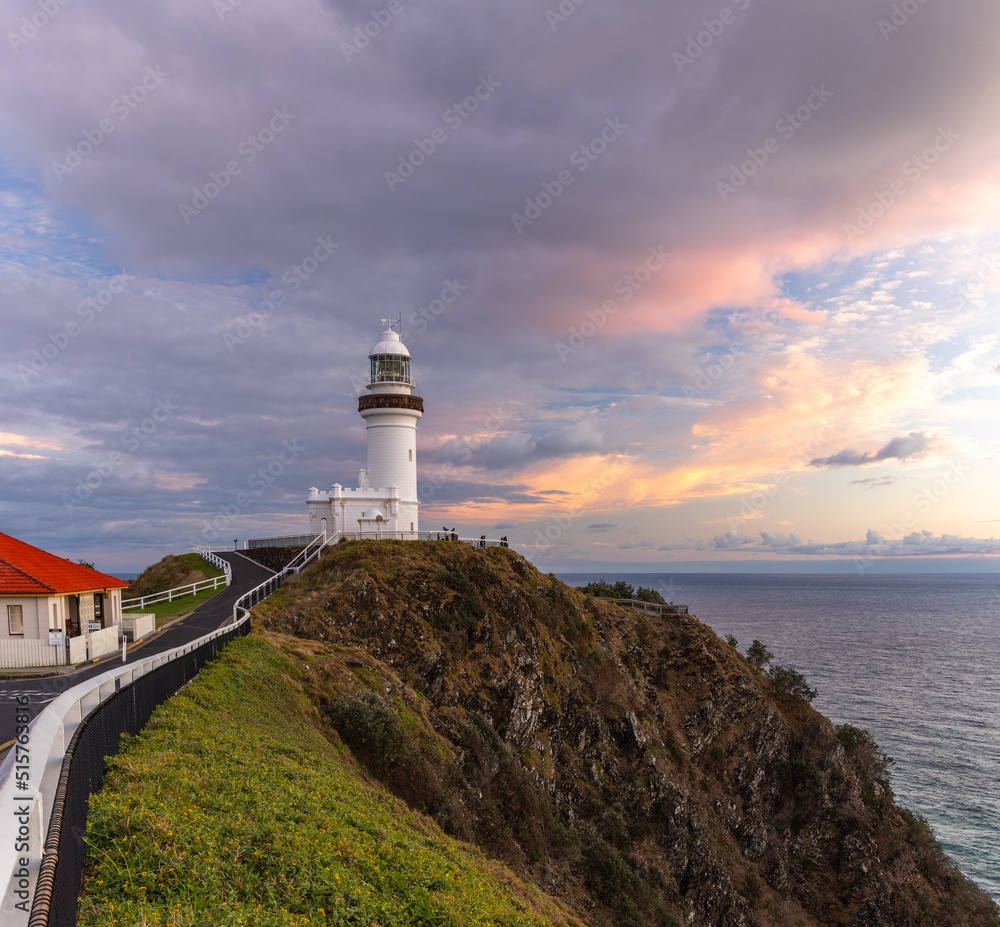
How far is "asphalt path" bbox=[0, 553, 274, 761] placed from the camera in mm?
13977

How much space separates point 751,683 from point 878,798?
410 inches

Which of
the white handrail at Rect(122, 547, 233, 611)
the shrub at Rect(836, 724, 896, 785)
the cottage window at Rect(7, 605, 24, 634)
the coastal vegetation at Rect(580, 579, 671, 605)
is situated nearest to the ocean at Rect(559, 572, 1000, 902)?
the shrub at Rect(836, 724, 896, 785)

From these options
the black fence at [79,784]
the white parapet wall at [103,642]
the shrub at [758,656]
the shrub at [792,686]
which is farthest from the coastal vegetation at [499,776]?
the white parapet wall at [103,642]

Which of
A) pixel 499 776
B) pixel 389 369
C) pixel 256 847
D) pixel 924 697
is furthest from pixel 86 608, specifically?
pixel 924 697

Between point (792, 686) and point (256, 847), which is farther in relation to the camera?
point (792, 686)

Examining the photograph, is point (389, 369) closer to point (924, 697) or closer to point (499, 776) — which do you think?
point (499, 776)

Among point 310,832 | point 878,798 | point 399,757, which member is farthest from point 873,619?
point 310,832

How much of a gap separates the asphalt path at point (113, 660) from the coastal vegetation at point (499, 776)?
236 cm

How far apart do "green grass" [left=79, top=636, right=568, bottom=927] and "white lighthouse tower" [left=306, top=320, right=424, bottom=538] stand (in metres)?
31.2

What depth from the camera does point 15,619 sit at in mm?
19656

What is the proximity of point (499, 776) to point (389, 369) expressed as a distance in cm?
3105
